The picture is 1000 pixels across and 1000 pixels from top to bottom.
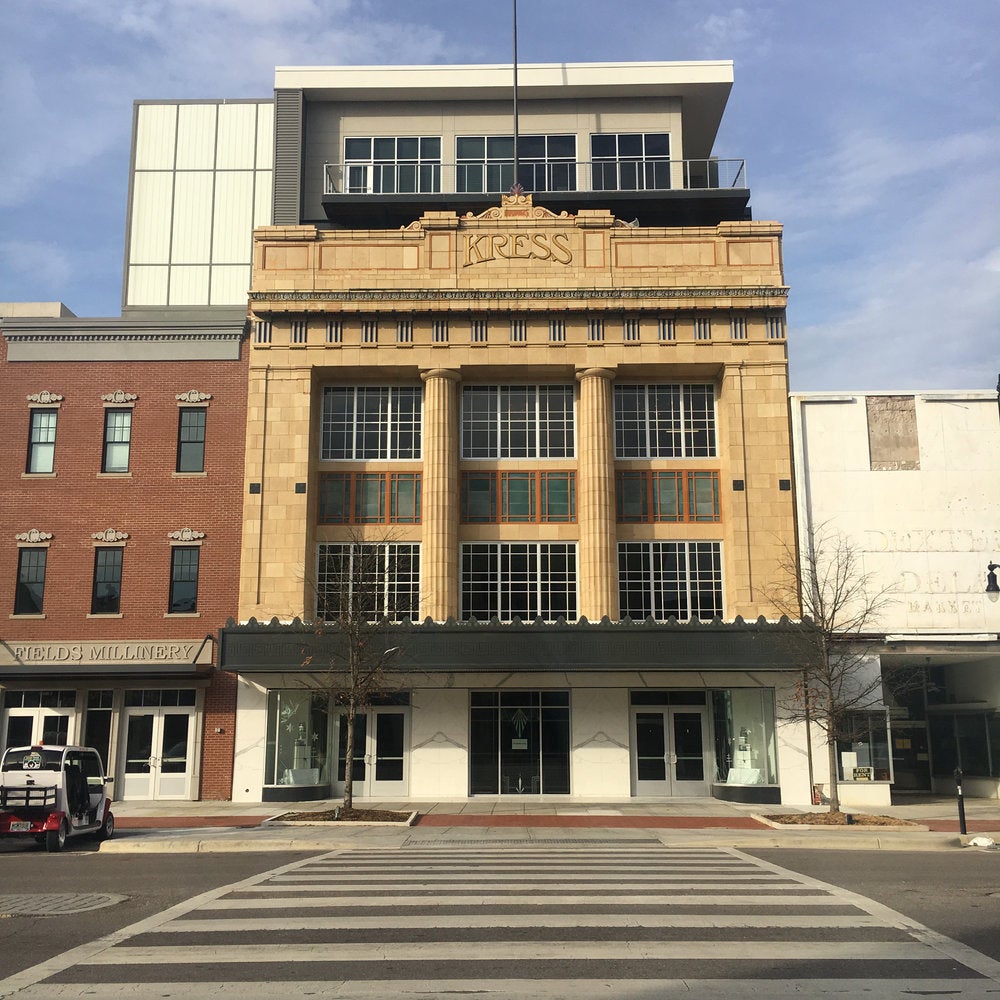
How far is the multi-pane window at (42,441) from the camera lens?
3347cm

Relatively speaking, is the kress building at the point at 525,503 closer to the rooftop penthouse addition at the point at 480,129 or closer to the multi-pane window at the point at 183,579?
the multi-pane window at the point at 183,579

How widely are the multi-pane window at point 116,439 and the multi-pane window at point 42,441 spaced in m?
1.64

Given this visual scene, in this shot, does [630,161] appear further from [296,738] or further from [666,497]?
[296,738]

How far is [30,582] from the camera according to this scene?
3266 cm

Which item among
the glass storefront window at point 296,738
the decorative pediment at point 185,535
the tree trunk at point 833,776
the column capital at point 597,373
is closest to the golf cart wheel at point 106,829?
the glass storefront window at point 296,738

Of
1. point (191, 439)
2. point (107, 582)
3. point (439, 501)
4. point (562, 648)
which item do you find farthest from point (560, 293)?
point (107, 582)

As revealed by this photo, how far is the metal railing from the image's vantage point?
4112 cm

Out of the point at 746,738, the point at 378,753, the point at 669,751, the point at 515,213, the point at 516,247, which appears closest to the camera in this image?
the point at 746,738

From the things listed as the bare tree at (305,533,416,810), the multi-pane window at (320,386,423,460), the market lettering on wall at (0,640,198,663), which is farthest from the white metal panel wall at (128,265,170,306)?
the market lettering on wall at (0,640,198,663)

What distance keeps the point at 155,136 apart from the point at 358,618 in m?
28.2

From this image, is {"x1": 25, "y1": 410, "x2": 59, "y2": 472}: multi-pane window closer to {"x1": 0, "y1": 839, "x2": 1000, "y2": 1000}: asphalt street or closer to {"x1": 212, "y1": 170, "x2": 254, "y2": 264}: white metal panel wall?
{"x1": 212, "y1": 170, "x2": 254, "y2": 264}: white metal panel wall

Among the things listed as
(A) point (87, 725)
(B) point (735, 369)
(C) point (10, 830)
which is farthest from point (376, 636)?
(B) point (735, 369)

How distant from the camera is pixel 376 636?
29.7 metres

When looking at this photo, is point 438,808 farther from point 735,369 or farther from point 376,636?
point 735,369
